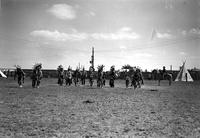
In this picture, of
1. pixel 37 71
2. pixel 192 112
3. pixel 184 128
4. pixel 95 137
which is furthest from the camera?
pixel 37 71

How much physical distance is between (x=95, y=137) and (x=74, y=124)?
1363mm

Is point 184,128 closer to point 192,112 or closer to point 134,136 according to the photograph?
point 134,136

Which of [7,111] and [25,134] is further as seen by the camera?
[7,111]

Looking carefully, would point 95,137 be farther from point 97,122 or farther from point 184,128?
point 184,128

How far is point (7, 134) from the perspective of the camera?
221 inches

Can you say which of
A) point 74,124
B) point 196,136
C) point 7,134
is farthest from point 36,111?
point 196,136

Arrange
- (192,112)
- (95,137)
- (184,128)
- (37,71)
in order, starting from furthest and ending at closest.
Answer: (37,71), (192,112), (184,128), (95,137)

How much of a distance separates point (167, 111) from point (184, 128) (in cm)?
262

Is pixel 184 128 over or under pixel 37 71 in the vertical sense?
under

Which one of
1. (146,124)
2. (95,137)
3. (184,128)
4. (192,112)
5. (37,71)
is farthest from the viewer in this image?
(37,71)

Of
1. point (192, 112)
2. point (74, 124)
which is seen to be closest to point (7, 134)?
point (74, 124)

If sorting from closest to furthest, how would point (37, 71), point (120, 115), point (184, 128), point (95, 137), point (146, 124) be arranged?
point (95, 137)
point (184, 128)
point (146, 124)
point (120, 115)
point (37, 71)

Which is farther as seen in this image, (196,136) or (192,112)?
(192,112)

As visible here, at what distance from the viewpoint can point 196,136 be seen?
225 inches
